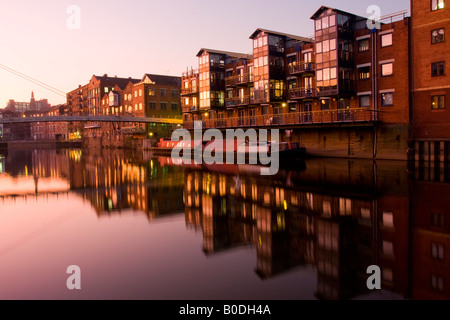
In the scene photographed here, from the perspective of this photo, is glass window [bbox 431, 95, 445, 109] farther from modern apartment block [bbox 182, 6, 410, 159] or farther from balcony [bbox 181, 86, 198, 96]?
balcony [bbox 181, 86, 198, 96]

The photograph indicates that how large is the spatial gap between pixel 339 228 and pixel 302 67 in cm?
3307

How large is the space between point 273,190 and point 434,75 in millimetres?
20383

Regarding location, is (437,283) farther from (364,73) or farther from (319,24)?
(319,24)

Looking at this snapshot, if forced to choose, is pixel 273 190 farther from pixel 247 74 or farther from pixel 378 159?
pixel 247 74

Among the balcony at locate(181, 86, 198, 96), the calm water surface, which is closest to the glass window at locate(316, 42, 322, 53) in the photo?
the calm water surface

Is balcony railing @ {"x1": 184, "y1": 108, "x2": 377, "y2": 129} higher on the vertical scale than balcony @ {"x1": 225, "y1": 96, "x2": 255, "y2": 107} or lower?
lower

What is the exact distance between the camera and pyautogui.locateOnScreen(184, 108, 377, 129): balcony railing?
116ft

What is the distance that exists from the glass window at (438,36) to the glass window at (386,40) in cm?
391

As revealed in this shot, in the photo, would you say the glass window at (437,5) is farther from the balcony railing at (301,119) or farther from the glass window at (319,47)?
the glass window at (319,47)

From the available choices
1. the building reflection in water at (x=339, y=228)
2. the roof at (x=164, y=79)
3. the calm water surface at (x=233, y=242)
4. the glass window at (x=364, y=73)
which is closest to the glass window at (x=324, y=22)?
the glass window at (x=364, y=73)

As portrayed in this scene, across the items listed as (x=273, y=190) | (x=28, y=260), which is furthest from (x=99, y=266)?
(x=273, y=190)

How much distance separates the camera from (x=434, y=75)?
99.5 ft

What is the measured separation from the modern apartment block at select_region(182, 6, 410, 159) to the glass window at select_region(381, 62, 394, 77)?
4cm

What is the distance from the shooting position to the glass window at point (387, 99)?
33.7 meters
